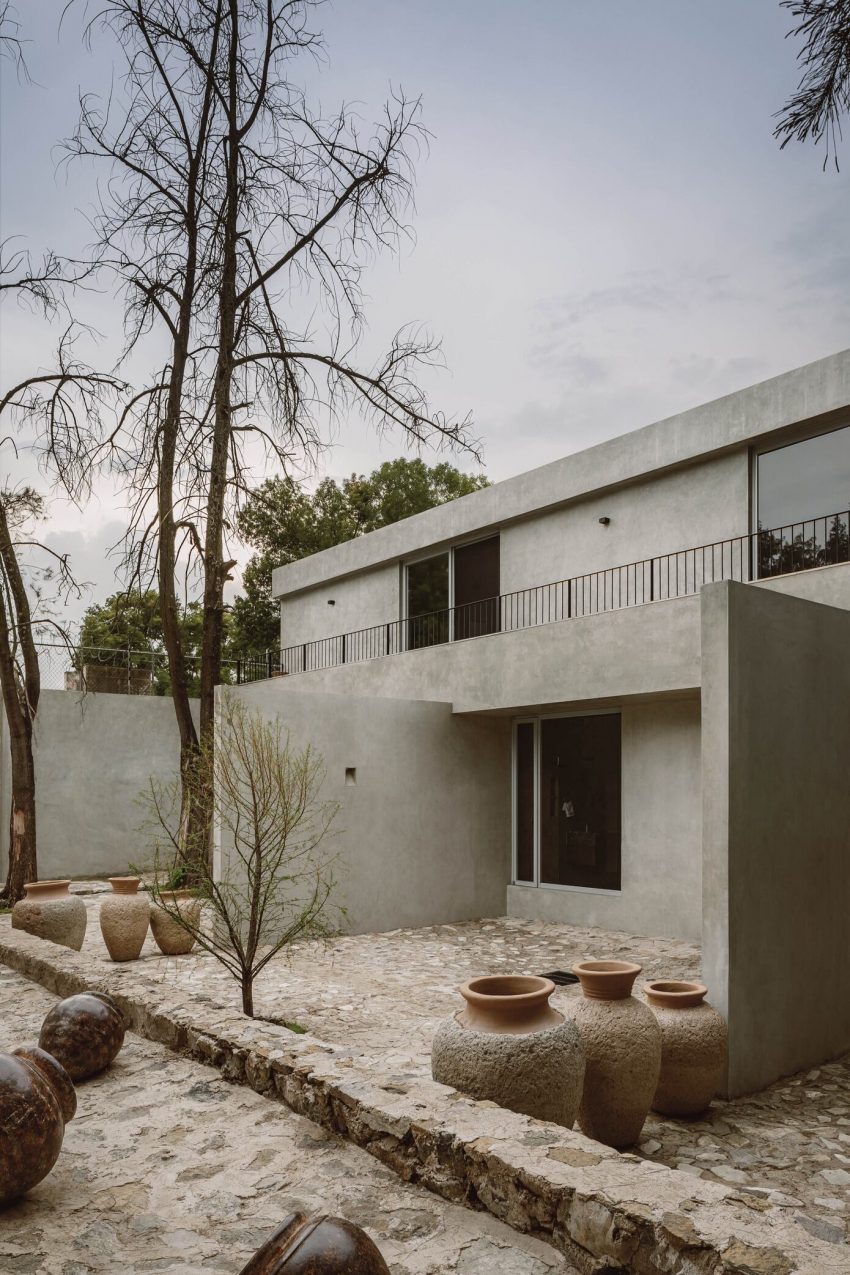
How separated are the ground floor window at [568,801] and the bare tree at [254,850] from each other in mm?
2989

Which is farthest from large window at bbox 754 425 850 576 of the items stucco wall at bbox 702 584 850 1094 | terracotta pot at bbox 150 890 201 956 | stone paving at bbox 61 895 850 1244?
terracotta pot at bbox 150 890 201 956

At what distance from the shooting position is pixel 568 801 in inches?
436

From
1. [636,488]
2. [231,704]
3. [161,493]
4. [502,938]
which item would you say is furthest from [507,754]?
[161,493]

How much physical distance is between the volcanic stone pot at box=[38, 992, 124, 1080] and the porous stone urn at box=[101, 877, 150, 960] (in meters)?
3.66

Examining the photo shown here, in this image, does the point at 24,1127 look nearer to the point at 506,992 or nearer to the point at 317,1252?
the point at 317,1252

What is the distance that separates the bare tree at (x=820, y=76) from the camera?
2.66 m

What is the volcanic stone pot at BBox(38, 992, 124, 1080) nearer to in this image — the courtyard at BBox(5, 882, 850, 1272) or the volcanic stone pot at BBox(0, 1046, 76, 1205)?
the courtyard at BBox(5, 882, 850, 1272)

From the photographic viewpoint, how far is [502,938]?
990 centimetres

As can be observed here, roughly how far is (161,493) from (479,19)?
6328 millimetres

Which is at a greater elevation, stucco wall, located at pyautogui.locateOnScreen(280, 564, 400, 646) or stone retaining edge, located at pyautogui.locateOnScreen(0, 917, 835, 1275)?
stucco wall, located at pyautogui.locateOnScreen(280, 564, 400, 646)

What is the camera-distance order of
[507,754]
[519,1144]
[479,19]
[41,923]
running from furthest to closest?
[507,754] < [41,923] < [479,19] < [519,1144]

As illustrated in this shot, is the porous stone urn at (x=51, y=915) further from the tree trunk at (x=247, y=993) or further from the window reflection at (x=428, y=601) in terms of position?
the window reflection at (x=428, y=601)

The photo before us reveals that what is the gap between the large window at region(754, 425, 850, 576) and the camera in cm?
880

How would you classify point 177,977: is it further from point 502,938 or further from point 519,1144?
point 519,1144
